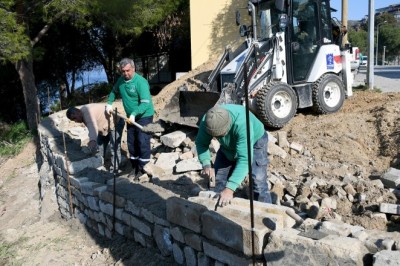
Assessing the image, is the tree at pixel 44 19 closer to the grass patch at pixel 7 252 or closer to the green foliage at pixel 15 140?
the green foliage at pixel 15 140

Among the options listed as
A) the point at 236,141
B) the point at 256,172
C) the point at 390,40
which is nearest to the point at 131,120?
the point at 256,172

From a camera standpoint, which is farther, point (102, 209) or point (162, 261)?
point (102, 209)

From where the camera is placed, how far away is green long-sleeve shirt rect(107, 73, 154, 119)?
550 centimetres

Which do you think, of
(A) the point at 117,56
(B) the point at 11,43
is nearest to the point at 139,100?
(B) the point at 11,43

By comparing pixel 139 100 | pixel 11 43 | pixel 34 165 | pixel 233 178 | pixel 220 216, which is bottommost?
pixel 34 165

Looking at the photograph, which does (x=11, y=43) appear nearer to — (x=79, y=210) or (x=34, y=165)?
(x=34, y=165)

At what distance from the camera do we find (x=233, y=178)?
10.8 feet

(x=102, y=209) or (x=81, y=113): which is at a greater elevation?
(x=81, y=113)

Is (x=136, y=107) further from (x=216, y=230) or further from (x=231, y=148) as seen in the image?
(x=216, y=230)

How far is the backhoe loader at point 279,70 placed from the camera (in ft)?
24.9

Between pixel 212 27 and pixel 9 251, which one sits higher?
pixel 212 27

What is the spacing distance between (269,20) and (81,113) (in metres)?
4.18

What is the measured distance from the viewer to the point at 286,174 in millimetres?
6020

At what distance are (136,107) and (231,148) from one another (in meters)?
2.24
